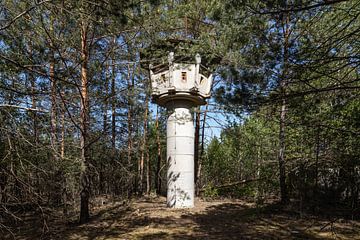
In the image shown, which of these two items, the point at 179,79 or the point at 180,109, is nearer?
the point at 179,79

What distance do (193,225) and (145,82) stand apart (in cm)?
389

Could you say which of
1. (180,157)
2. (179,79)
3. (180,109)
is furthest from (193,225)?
(179,79)

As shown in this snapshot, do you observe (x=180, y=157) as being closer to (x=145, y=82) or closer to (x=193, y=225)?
(x=193, y=225)

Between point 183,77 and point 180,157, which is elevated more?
point 183,77

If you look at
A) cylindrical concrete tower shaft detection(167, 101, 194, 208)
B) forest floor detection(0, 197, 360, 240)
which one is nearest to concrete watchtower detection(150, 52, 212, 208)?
cylindrical concrete tower shaft detection(167, 101, 194, 208)

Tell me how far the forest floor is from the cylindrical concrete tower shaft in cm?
46

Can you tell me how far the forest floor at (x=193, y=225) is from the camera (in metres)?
5.04

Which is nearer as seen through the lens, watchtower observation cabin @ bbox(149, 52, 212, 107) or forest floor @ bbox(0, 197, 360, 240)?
forest floor @ bbox(0, 197, 360, 240)

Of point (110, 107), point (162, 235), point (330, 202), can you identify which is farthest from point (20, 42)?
point (330, 202)

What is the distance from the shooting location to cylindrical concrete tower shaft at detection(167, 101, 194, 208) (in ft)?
26.6

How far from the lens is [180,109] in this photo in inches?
333

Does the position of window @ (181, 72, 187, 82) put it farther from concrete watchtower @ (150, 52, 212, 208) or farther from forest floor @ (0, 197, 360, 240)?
forest floor @ (0, 197, 360, 240)

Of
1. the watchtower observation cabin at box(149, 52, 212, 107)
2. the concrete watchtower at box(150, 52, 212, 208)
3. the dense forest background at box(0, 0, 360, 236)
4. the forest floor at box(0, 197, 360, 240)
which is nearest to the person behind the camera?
the dense forest background at box(0, 0, 360, 236)

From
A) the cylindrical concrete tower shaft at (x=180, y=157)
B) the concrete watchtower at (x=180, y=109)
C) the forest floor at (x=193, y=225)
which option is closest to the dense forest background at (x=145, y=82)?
the forest floor at (x=193, y=225)
